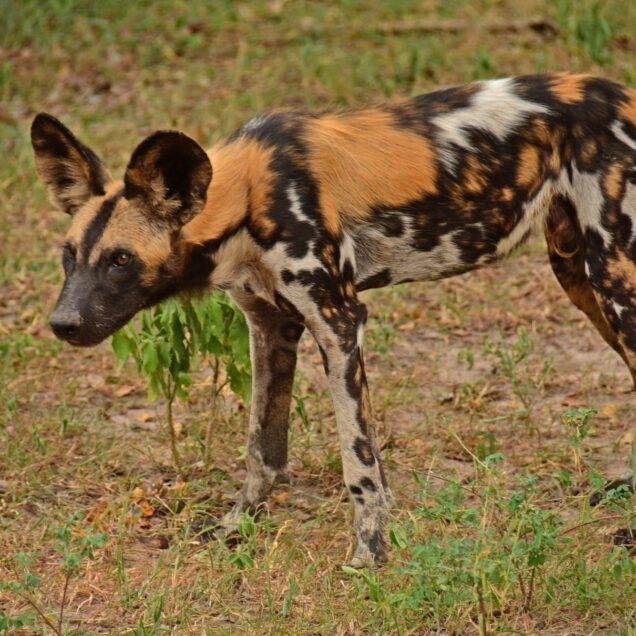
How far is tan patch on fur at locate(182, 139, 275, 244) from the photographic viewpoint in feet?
13.4

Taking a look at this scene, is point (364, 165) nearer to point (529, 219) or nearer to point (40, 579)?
point (529, 219)

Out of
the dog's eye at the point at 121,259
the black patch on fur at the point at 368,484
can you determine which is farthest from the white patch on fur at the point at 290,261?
the black patch on fur at the point at 368,484

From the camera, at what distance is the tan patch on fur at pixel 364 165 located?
420cm

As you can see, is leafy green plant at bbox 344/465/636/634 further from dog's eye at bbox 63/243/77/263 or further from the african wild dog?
dog's eye at bbox 63/243/77/263

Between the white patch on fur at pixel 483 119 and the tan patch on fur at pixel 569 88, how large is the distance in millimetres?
80

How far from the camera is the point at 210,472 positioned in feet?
16.1

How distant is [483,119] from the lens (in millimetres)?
4441

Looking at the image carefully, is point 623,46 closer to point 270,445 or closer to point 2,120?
point 2,120

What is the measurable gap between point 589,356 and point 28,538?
2675mm

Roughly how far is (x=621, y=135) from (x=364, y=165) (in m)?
0.85

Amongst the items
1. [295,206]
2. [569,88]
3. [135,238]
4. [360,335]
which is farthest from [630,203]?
[135,238]

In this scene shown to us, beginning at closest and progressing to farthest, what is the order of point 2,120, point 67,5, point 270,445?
point 270,445 < point 2,120 < point 67,5

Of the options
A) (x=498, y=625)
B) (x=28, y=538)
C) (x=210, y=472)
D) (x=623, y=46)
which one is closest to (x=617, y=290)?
(x=498, y=625)

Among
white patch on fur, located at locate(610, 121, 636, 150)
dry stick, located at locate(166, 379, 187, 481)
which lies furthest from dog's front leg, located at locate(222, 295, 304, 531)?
white patch on fur, located at locate(610, 121, 636, 150)
